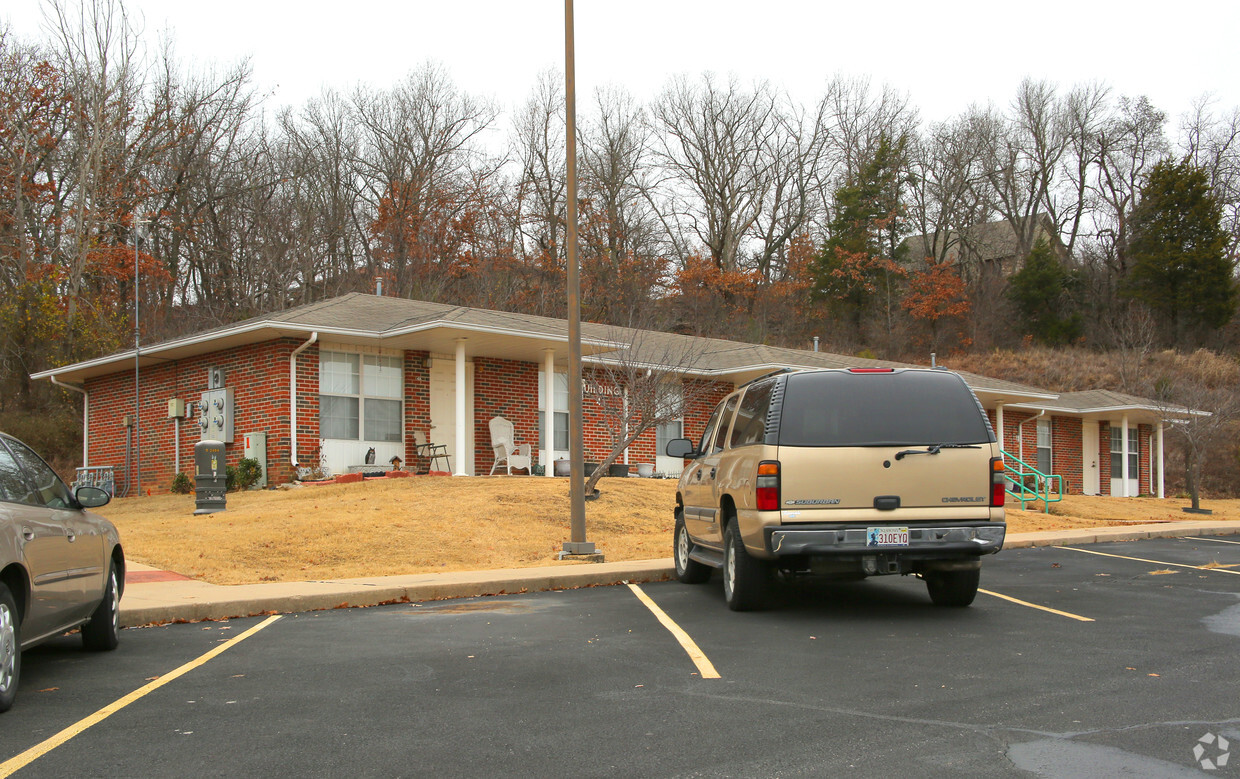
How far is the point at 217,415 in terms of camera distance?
843 inches

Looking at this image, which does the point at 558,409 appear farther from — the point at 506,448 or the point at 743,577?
the point at 743,577

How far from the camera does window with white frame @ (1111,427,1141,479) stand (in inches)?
1474

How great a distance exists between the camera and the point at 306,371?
2027 centimetres

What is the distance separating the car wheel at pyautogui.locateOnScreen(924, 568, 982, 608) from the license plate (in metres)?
1.20

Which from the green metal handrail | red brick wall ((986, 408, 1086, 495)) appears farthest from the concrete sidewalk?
red brick wall ((986, 408, 1086, 495))

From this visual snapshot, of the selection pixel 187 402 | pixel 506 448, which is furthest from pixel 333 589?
pixel 187 402

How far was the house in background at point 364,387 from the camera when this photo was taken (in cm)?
2019

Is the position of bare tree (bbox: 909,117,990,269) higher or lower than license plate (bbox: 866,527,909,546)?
higher

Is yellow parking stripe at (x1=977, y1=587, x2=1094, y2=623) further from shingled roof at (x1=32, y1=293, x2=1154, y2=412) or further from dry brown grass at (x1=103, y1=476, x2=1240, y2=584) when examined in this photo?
shingled roof at (x1=32, y1=293, x2=1154, y2=412)

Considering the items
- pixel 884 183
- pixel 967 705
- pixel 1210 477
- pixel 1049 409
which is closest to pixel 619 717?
pixel 967 705

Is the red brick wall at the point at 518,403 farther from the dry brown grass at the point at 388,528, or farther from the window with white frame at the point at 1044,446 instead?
the window with white frame at the point at 1044,446

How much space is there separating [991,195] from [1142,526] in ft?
132

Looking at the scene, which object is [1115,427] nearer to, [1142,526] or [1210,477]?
[1210,477]

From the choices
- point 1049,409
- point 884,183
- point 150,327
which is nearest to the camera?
point 1049,409
